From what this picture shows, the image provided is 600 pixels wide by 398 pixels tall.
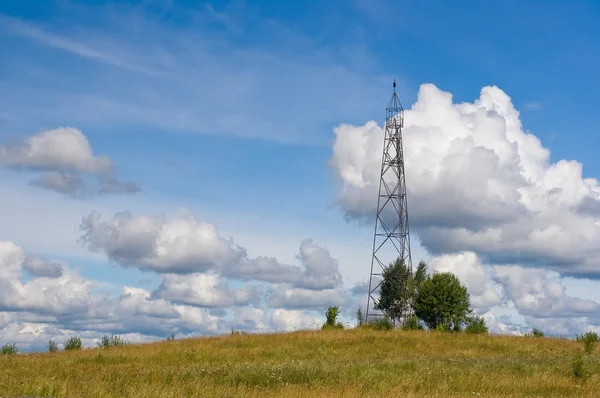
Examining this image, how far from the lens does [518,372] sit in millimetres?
23547

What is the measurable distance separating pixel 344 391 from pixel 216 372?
6.16m

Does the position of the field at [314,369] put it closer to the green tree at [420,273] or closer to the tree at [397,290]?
the tree at [397,290]

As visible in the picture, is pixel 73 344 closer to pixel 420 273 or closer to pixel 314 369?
pixel 314 369

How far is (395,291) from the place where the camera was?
6406 centimetres

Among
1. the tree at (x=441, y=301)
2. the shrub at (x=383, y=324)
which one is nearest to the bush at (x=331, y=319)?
the shrub at (x=383, y=324)

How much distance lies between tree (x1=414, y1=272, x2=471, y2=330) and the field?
21.9 meters

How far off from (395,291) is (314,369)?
43520mm

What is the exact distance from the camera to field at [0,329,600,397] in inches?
636

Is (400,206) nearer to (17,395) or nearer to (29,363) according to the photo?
(29,363)

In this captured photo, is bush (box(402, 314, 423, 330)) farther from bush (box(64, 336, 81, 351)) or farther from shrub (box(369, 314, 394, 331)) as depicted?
bush (box(64, 336, 81, 351))

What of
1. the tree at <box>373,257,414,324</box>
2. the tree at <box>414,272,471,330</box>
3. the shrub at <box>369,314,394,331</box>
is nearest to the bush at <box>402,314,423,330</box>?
the shrub at <box>369,314,394,331</box>

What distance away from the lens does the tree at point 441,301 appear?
209 ft

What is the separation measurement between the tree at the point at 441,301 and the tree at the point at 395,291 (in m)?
2.75

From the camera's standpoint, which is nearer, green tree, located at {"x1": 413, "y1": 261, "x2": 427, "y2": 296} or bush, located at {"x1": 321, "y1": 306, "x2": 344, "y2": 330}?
bush, located at {"x1": 321, "y1": 306, "x2": 344, "y2": 330}
